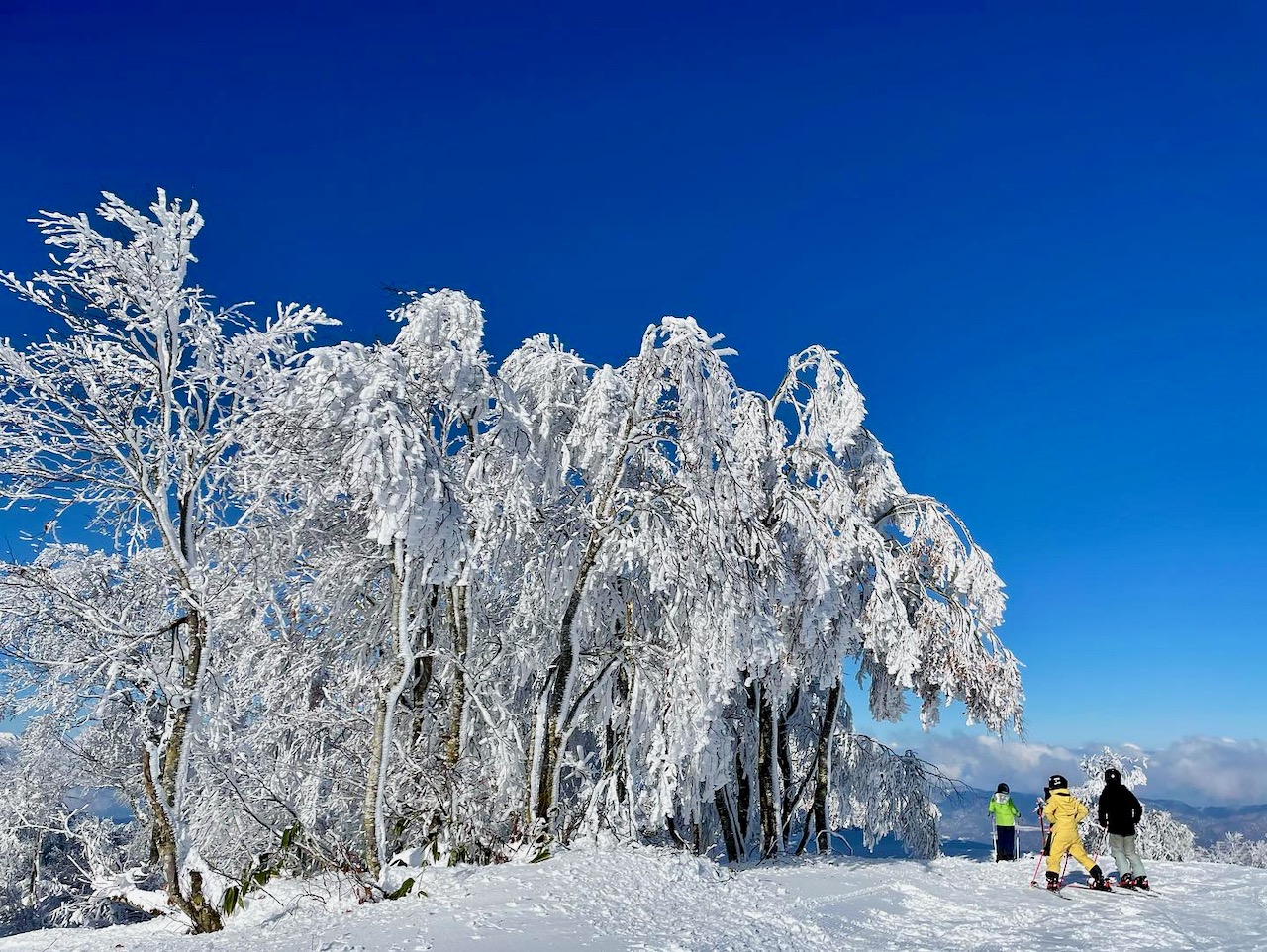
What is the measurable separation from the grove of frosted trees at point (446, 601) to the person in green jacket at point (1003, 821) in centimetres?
119

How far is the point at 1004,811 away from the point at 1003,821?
156 mm

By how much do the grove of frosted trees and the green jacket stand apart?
128 centimetres

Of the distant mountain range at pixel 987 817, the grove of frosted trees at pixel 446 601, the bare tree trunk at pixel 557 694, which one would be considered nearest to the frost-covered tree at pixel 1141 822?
the distant mountain range at pixel 987 817

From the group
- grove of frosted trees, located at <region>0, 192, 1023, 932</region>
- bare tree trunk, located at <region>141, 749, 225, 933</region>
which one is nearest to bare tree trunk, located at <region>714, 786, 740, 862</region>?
grove of frosted trees, located at <region>0, 192, 1023, 932</region>

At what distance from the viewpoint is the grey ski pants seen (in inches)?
365

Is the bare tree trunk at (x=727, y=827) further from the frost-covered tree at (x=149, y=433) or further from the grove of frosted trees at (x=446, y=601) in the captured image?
the frost-covered tree at (x=149, y=433)

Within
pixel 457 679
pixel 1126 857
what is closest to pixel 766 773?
pixel 1126 857

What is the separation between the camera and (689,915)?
694 cm

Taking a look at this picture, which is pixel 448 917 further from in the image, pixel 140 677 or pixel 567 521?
pixel 567 521

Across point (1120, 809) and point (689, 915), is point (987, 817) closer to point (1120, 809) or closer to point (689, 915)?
point (1120, 809)

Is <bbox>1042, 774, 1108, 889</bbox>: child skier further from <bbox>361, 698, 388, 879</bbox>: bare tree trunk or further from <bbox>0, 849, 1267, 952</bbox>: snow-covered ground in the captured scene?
<bbox>361, 698, 388, 879</bbox>: bare tree trunk

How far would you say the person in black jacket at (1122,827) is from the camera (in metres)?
9.26

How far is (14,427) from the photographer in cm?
705

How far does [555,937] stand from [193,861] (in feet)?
11.9
